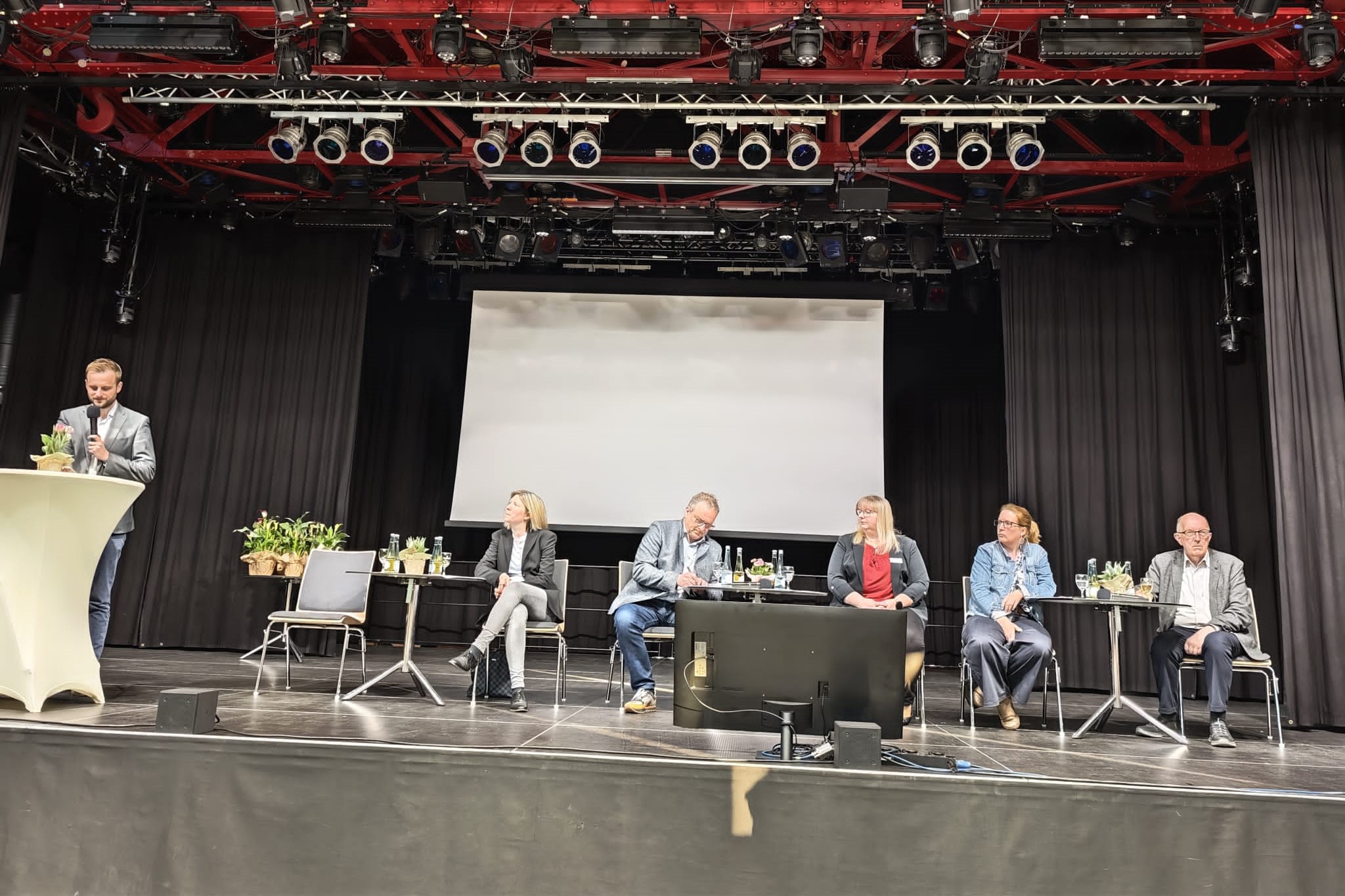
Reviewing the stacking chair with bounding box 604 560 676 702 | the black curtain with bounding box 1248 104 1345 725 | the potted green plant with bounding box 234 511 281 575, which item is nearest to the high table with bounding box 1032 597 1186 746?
the black curtain with bounding box 1248 104 1345 725

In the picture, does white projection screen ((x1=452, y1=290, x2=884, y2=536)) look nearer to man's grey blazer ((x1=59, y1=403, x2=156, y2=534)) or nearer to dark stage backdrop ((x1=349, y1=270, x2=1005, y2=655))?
dark stage backdrop ((x1=349, y1=270, x2=1005, y2=655))

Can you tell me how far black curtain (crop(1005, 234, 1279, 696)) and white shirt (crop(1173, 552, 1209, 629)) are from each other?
7.98ft

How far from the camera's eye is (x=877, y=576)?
204 inches

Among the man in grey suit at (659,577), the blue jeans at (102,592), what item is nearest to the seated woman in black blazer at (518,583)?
the man in grey suit at (659,577)

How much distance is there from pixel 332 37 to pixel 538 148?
1.54m

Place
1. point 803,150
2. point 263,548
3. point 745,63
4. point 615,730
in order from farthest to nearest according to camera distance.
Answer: point 263,548 → point 803,150 → point 745,63 → point 615,730

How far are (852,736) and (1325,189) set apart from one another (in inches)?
219

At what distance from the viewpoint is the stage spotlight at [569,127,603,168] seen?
6723 millimetres

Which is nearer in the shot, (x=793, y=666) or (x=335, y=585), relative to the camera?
(x=793, y=666)

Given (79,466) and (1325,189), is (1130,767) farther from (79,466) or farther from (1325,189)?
(79,466)

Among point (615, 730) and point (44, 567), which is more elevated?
point (44, 567)

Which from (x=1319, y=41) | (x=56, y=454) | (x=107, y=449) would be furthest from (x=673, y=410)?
(x=56, y=454)

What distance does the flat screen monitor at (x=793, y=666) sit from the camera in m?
2.89

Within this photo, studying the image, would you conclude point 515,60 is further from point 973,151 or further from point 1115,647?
point 1115,647
